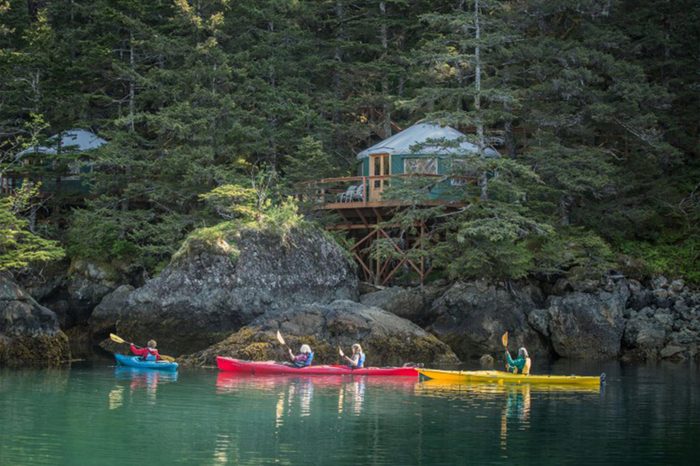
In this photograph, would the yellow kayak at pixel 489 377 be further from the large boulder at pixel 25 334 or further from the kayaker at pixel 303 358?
the large boulder at pixel 25 334

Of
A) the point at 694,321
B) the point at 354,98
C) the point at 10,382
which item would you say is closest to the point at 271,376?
the point at 10,382

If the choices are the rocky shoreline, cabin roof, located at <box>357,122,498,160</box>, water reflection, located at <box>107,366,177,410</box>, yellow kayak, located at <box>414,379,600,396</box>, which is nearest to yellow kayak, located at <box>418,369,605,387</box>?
yellow kayak, located at <box>414,379,600,396</box>

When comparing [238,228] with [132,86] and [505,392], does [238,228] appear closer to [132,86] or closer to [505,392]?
[132,86]

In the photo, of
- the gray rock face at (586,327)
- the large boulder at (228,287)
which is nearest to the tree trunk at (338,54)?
the large boulder at (228,287)

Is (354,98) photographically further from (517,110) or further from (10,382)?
(10,382)

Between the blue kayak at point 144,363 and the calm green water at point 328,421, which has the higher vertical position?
the blue kayak at point 144,363

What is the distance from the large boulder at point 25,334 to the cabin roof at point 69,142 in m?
11.2

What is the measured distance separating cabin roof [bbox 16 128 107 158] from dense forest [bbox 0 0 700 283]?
673 mm

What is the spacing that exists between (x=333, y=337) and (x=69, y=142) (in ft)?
71.4

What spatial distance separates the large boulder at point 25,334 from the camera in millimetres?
32562

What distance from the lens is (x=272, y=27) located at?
5012 cm

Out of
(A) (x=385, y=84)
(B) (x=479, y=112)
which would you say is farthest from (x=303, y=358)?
(A) (x=385, y=84)

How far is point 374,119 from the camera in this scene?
50625 millimetres

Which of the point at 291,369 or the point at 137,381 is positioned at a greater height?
the point at 291,369
